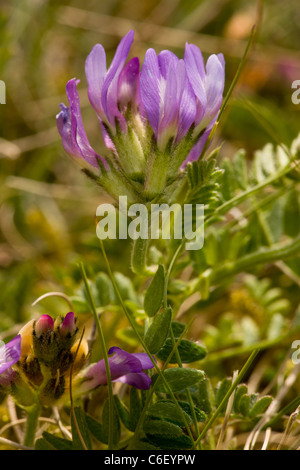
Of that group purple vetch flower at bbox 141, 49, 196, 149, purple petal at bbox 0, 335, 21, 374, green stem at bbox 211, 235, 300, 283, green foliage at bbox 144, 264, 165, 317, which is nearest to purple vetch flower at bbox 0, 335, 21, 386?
purple petal at bbox 0, 335, 21, 374

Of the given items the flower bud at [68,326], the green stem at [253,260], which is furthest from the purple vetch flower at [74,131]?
the green stem at [253,260]

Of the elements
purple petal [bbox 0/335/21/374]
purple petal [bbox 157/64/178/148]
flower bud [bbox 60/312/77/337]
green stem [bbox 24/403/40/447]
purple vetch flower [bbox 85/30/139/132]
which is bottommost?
green stem [bbox 24/403/40/447]

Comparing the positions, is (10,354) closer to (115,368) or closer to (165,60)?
(115,368)

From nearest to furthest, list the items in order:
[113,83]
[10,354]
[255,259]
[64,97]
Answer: [10,354], [113,83], [255,259], [64,97]

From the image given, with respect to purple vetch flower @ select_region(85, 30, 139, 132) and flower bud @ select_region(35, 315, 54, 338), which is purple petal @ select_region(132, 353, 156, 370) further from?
purple vetch flower @ select_region(85, 30, 139, 132)

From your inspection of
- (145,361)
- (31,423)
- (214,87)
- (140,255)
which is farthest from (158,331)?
(214,87)

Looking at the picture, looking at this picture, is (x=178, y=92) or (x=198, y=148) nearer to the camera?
(x=178, y=92)
